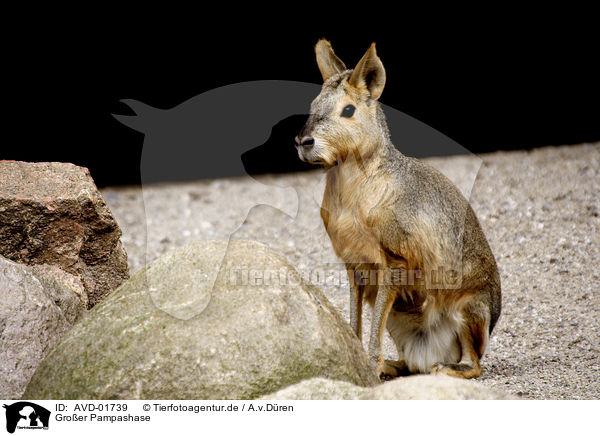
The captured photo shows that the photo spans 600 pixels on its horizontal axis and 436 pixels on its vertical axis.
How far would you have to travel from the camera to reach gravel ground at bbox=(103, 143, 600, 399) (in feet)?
17.8

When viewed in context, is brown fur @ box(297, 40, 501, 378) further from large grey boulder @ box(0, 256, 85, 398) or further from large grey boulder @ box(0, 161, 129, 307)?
large grey boulder @ box(0, 256, 85, 398)

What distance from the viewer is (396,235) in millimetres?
4625

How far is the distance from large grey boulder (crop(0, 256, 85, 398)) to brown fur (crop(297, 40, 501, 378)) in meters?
1.60

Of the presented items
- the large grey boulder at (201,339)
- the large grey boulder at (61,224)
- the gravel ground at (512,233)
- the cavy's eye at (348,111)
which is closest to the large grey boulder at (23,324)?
the large grey boulder at (201,339)

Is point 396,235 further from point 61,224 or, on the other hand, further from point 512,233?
point 512,233

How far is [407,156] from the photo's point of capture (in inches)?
198

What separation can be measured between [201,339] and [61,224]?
1616 millimetres

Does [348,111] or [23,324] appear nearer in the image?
[23,324]
